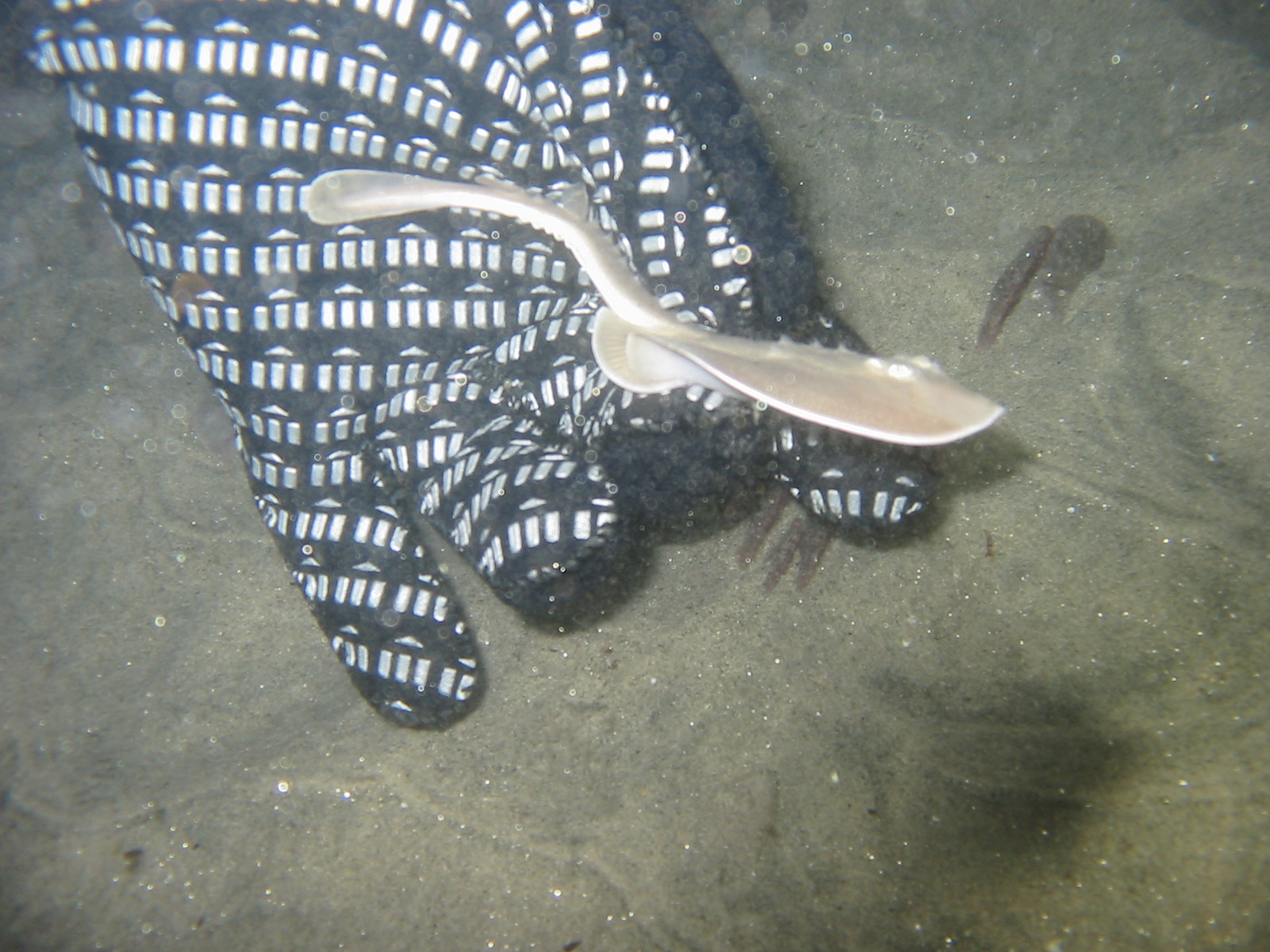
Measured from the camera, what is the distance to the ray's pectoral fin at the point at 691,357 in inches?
61.2

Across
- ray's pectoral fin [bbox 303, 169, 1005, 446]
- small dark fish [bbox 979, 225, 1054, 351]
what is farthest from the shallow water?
ray's pectoral fin [bbox 303, 169, 1005, 446]

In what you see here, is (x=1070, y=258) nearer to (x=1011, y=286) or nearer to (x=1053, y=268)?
(x=1053, y=268)

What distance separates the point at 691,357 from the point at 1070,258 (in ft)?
6.77

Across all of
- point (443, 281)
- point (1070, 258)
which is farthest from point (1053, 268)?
point (443, 281)

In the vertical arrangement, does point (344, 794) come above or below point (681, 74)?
below

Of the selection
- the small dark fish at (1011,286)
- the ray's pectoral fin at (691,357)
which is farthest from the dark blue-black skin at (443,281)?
the small dark fish at (1011,286)

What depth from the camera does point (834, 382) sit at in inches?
64.1

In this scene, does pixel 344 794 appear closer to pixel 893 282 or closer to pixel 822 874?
pixel 822 874

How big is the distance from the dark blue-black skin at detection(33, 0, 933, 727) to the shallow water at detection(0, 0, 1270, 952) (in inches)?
20.8

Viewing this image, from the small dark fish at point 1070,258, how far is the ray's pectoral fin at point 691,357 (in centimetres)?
156

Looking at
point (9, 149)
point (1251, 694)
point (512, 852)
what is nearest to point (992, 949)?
point (1251, 694)

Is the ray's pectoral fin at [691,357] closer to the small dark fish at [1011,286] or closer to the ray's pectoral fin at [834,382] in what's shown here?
the ray's pectoral fin at [834,382]

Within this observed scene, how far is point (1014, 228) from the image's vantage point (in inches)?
116

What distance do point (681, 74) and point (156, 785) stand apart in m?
3.29
